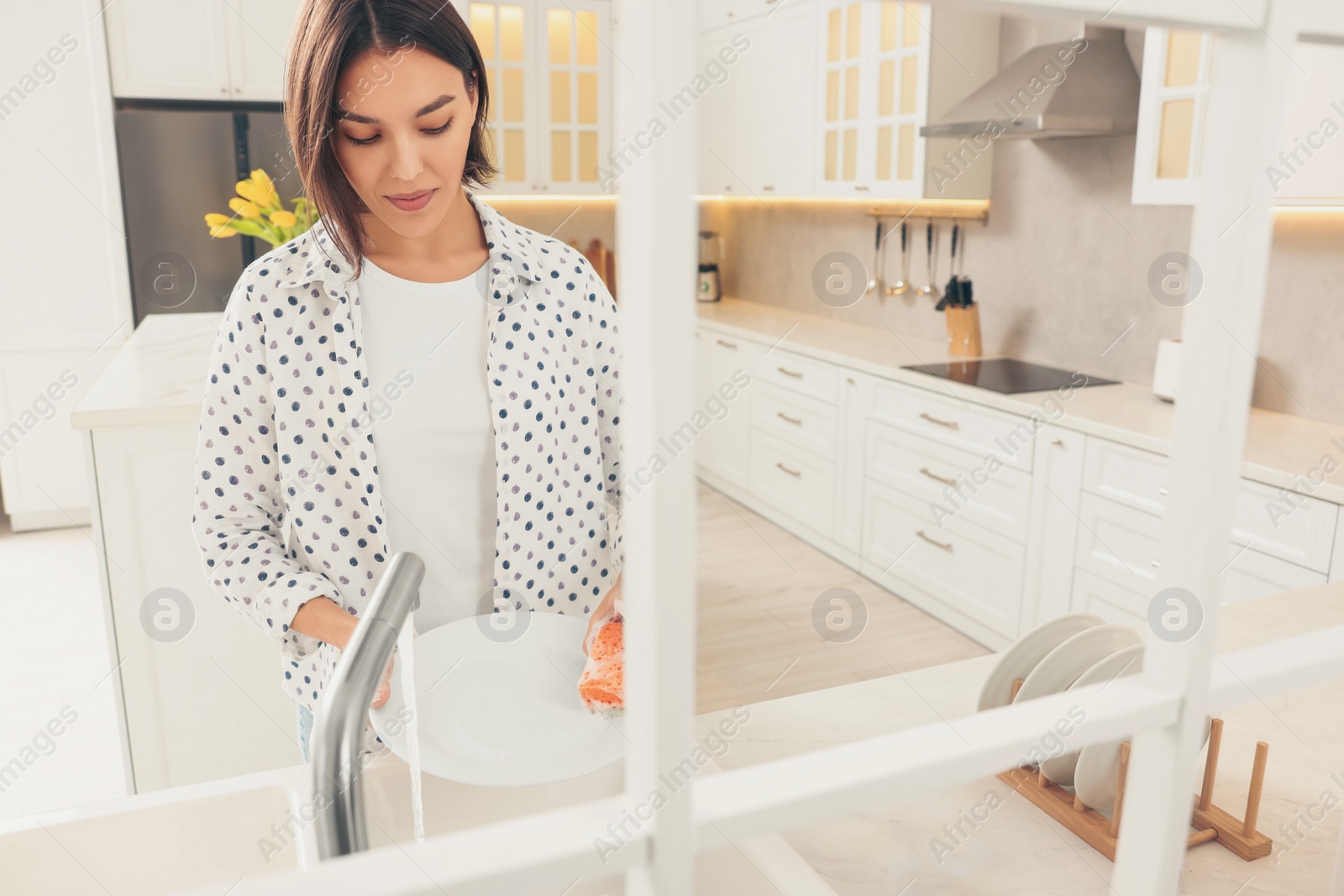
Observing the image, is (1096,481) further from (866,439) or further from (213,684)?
(213,684)

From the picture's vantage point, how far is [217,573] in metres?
0.99

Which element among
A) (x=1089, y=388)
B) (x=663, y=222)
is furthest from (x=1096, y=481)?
(x=663, y=222)

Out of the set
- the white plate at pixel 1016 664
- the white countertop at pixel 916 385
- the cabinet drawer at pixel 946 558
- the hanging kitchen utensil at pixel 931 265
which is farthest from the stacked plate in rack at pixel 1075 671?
the hanging kitchen utensil at pixel 931 265

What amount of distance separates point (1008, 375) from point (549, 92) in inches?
104

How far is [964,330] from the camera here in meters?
3.52

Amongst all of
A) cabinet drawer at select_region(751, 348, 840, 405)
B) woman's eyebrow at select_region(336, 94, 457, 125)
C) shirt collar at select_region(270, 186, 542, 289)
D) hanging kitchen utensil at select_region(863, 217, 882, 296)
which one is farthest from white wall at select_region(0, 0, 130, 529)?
woman's eyebrow at select_region(336, 94, 457, 125)

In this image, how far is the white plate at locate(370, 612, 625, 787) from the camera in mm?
683

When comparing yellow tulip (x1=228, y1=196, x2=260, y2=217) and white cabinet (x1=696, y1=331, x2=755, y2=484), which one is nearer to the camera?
yellow tulip (x1=228, y1=196, x2=260, y2=217)

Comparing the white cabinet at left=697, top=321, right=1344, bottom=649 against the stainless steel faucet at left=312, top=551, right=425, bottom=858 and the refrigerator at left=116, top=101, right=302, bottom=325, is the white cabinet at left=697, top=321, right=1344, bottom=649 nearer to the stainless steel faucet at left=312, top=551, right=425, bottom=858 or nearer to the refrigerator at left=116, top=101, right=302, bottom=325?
the stainless steel faucet at left=312, top=551, right=425, bottom=858

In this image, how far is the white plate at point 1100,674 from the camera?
76cm

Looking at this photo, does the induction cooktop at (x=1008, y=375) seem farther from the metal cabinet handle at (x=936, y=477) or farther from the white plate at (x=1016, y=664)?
the white plate at (x=1016, y=664)

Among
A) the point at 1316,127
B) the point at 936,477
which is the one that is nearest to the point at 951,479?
the point at 936,477

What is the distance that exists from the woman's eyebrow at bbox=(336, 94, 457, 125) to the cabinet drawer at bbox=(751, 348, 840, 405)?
271 centimetres

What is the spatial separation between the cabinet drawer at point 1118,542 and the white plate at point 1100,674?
168cm
